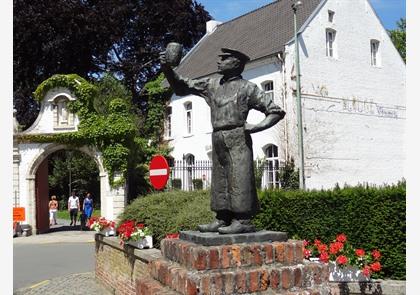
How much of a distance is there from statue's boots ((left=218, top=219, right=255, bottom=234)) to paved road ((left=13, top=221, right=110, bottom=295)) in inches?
289

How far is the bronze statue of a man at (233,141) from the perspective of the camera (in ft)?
12.9

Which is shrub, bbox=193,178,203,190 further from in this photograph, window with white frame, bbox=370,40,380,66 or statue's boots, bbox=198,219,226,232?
statue's boots, bbox=198,219,226,232

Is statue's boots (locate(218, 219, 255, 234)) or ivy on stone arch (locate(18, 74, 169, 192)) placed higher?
ivy on stone arch (locate(18, 74, 169, 192))

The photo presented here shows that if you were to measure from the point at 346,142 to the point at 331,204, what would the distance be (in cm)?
1701

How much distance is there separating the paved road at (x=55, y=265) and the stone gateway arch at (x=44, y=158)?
1.39m

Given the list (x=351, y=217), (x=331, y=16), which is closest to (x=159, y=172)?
(x=351, y=217)

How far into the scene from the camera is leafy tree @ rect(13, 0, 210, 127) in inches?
1224

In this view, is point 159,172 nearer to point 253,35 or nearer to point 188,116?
point 253,35

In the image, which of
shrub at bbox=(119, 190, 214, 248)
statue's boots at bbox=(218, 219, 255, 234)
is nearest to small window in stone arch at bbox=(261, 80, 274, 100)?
shrub at bbox=(119, 190, 214, 248)

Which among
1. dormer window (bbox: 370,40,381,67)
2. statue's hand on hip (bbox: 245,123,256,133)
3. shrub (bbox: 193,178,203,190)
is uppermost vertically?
dormer window (bbox: 370,40,381,67)

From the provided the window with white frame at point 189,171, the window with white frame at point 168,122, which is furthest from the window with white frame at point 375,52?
the window with white frame at point 168,122

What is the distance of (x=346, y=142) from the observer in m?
26.2

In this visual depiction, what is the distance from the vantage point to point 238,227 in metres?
3.87

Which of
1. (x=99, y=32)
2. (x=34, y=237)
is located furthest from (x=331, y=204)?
(x=99, y=32)
